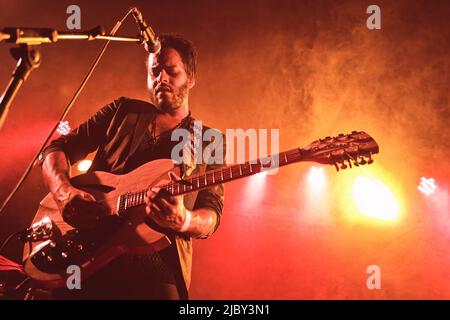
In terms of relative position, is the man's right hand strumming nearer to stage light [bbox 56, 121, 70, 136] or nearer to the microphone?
the microphone

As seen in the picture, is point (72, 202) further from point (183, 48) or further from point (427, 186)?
point (427, 186)

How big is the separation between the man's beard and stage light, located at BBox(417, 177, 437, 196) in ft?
8.86

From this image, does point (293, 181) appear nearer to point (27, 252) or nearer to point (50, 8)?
point (27, 252)

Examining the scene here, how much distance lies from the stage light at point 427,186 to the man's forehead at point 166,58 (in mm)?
2793

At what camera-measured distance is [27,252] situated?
261 cm

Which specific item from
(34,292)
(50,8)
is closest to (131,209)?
(34,292)

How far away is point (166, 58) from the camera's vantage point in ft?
10.4

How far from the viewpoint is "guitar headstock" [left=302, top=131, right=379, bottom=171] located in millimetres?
2385

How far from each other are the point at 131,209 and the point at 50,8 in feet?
11.5

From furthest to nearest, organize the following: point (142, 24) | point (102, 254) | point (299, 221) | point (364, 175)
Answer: point (299, 221) < point (364, 175) < point (102, 254) < point (142, 24)

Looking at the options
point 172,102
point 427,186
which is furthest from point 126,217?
point 427,186

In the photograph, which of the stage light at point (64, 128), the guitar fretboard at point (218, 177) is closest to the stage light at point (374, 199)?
the guitar fretboard at point (218, 177)

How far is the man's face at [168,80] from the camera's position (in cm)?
309
